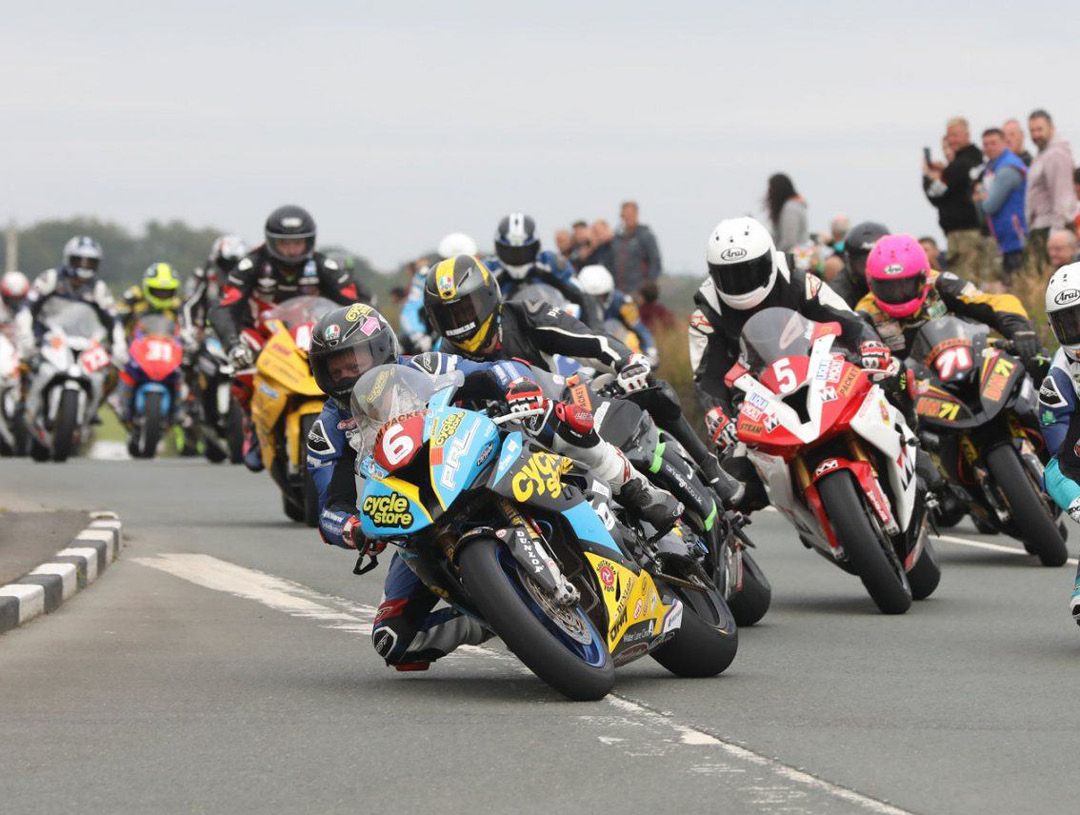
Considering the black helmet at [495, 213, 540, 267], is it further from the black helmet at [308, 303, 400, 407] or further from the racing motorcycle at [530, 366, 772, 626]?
the black helmet at [308, 303, 400, 407]

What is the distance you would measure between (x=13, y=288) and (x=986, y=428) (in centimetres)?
2148

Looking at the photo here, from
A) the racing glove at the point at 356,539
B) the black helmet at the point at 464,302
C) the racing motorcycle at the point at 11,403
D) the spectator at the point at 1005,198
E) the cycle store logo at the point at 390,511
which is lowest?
the racing motorcycle at the point at 11,403

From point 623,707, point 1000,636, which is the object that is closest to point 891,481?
point 1000,636

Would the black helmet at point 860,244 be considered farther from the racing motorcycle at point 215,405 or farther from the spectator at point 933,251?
the racing motorcycle at point 215,405

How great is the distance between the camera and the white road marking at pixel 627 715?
21.6 feet

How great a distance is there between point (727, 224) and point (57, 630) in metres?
3.80

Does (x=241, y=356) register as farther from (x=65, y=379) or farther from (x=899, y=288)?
(x=65, y=379)

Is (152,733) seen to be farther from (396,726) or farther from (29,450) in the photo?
(29,450)

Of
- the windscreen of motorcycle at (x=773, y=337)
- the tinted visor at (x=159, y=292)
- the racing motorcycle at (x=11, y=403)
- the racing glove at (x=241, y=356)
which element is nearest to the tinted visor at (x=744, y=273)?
the windscreen of motorcycle at (x=773, y=337)

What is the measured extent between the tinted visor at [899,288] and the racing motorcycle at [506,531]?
5.17 metres

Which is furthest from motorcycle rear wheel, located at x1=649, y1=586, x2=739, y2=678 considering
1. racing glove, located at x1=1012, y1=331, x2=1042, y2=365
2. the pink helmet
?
racing glove, located at x1=1012, y1=331, x2=1042, y2=365

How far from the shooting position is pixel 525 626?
8.02 meters

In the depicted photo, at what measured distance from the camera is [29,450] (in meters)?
29.2

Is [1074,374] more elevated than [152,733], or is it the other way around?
[1074,374]
